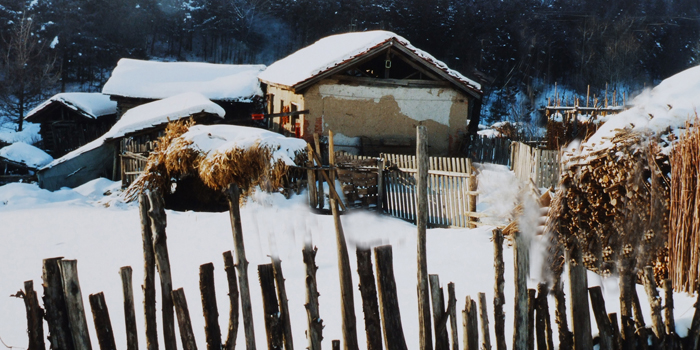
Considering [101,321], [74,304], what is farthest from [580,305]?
[74,304]

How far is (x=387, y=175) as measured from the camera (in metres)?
11.3

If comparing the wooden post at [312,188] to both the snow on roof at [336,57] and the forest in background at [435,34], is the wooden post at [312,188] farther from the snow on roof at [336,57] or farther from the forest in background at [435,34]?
the forest in background at [435,34]

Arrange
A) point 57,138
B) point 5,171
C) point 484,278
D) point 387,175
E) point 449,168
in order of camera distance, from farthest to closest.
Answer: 1. point 57,138
2. point 5,171
3. point 387,175
4. point 449,168
5. point 484,278

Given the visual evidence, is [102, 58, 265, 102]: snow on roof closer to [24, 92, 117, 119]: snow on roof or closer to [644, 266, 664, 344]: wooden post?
[24, 92, 117, 119]: snow on roof

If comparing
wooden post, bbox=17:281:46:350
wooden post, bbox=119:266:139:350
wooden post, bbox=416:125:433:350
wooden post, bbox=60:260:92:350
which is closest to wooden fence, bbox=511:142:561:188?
wooden post, bbox=416:125:433:350

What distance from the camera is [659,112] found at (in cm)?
462

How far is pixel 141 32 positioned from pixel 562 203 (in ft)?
137

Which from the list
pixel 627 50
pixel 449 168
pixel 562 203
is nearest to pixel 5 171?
pixel 449 168

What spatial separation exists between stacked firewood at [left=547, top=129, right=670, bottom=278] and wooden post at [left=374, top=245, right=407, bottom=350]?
1585mm

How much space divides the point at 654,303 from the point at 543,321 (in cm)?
61

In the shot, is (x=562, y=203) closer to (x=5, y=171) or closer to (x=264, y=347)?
(x=264, y=347)

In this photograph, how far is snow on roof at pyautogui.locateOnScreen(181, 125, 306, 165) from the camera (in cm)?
891

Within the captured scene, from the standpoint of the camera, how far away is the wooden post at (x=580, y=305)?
10.2 ft

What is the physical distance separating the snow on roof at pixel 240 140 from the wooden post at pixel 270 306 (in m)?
5.46
